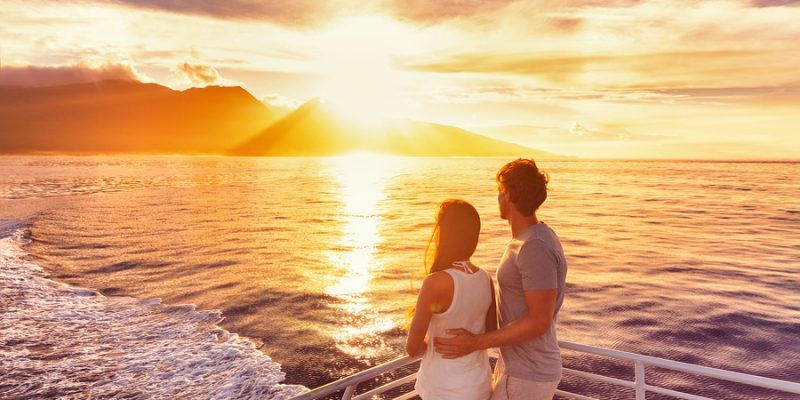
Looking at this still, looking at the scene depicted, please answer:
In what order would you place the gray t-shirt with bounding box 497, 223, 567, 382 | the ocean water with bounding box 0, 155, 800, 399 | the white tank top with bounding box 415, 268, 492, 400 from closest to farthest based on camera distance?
the gray t-shirt with bounding box 497, 223, 567, 382 → the white tank top with bounding box 415, 268, 492, 400 → the ocean water with bounding box 0, 155, 800, 399

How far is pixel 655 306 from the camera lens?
46.0 ft

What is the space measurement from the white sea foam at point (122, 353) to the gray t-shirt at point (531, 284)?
658 cm

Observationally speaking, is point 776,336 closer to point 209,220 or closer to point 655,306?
point 655,306

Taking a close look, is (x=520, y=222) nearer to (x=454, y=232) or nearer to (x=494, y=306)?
(x=454, y=232)

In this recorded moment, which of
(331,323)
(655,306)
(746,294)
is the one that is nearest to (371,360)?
(331,323)

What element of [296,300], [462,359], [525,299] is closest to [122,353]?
[296,300]

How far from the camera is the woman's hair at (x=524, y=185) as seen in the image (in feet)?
9.16

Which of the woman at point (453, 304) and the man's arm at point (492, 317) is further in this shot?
the man's arm at point (492, 317)

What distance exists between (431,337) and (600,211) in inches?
1624

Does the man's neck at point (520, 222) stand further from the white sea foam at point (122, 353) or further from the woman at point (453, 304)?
the white sea foam at point (122, 353)

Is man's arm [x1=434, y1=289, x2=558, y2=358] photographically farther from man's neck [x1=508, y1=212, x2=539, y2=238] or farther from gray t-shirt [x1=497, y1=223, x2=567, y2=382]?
man's neck [x1=508, y1=212, x2=539, y2=238]

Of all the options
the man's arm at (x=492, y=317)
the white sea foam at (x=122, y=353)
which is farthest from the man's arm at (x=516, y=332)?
the white sea foam at (x=122, y=353)

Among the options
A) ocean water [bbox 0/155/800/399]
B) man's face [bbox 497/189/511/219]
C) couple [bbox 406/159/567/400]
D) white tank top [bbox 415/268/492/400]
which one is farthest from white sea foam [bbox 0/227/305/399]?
man's face [bbox 497/189/511/219]

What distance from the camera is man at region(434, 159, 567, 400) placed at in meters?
2.70
